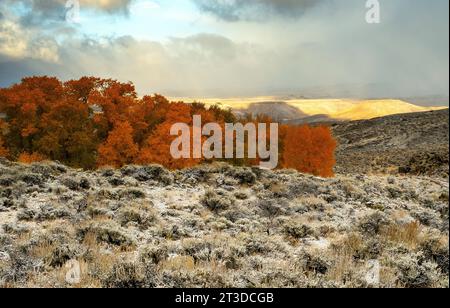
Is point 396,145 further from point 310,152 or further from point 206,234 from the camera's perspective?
point 206,234

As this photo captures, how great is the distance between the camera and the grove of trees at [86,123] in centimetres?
3953

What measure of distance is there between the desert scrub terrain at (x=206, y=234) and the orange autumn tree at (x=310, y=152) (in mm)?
29021

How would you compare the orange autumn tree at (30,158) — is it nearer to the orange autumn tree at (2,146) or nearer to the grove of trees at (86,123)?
the grove of trees at (86,123)

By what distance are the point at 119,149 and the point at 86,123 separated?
495cm

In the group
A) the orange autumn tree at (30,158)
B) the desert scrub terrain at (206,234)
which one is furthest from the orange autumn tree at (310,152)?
the desert scrub terrain at (206,234)

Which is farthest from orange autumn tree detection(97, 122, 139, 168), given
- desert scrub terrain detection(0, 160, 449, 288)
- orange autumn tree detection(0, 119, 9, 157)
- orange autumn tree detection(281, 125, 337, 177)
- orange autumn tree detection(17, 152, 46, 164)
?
orange autumn tree detection(281, 125, 337, 177)

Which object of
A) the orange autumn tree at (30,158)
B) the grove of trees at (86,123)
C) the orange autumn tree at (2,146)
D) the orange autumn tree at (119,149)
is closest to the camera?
the orange autumn tree at (30,158)

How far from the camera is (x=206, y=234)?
12984 millimetres

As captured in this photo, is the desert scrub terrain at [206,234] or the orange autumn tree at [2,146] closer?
the desert scrub terrain at [206,234]

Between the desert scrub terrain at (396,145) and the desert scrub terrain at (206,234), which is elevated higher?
the desert scrub terrain at (206,234)

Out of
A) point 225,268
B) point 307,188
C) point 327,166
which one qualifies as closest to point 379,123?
point 327,166

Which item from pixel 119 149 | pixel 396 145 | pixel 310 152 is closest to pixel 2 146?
pixel 119 149

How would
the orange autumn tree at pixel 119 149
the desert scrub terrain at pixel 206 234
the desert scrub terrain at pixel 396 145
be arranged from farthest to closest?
the desert scrub terrain at pixel 396 145 → the orange autumn tree at pixel 119 149 → the desert scrub terrain at pixel 206 234
